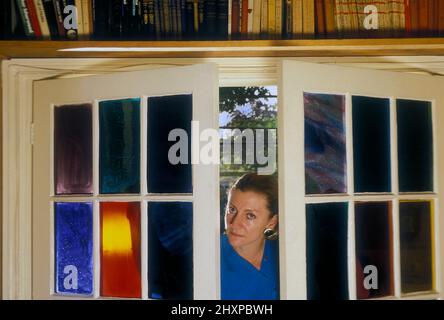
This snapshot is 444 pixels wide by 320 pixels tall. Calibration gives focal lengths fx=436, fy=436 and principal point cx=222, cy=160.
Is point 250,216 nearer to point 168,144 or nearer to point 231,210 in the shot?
point 231,210

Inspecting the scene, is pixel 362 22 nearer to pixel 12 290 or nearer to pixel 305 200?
pixel 305 200

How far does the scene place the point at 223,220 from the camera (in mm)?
3699

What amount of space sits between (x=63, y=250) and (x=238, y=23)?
4.43 ft

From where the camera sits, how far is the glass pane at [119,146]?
1984mm

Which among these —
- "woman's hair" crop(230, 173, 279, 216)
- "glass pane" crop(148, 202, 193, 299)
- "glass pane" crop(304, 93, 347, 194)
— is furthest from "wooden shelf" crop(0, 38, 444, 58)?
"woman's hair" crop(230, 173, 279, 216)

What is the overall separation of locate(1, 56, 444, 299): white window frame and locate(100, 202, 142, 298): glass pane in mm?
411

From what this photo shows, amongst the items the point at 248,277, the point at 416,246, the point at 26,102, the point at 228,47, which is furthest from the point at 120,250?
the point at 248,277

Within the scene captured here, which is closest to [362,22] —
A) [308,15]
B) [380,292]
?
[308,15]

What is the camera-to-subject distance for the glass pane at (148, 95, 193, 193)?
75.5 inches

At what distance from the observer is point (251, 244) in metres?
3.36

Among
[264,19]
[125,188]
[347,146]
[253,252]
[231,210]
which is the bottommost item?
[253,252]

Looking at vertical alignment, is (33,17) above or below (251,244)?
above

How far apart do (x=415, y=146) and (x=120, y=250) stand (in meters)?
1.46
